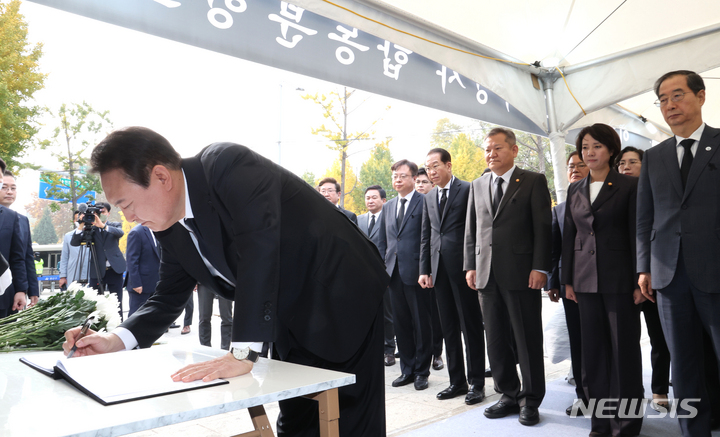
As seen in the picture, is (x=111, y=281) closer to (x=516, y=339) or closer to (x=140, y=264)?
(x=140, y=264)

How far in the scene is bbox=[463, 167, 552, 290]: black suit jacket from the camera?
3.02 m

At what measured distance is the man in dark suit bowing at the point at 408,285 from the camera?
3.99 m

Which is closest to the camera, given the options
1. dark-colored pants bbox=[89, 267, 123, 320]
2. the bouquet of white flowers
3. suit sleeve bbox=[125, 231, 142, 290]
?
the bouquet of white flowers

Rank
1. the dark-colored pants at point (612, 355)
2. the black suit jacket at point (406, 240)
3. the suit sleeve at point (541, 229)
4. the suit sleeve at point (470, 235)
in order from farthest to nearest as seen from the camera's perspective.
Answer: the black suit jacket at point (406, 240) < the suit sleeve at point (470, 235) < the suit sleeve at point (541, 229) < the dark-colored pants at point (612, 355)

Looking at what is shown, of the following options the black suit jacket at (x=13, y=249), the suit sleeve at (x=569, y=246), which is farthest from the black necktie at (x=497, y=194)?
the black suit jacket at (x=13, y=249)

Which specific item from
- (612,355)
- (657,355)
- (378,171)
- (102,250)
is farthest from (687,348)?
(378,171)

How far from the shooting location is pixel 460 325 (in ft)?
12.2

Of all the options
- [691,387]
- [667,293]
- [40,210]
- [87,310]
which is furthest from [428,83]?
[40,210]

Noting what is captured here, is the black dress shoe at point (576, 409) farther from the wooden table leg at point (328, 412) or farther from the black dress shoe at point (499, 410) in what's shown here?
the wooden table leg at point (328, 412)

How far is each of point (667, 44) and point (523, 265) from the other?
2.21m

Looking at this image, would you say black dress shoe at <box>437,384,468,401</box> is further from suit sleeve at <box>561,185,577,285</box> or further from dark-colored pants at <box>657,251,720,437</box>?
dark-colored pants at <box>657,251,720,437</box>

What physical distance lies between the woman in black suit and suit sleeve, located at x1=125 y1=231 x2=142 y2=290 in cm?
455

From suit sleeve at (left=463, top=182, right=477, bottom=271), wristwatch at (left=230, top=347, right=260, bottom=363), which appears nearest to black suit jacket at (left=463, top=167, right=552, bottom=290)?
suit sleeve at (left=463, top=182, right=477, bottom=271)

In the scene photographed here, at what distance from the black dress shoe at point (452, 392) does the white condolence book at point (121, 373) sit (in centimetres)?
253
